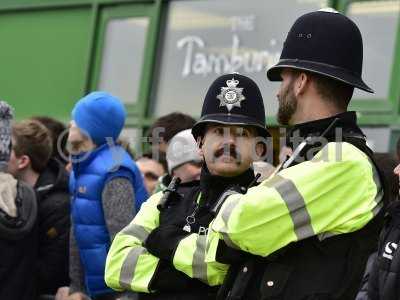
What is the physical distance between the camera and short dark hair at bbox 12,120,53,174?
5703mm

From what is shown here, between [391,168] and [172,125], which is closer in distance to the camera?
[391,168]

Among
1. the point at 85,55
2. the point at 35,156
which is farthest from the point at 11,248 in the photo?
the point at 85,55

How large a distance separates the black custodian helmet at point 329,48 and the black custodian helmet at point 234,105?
0.43 m

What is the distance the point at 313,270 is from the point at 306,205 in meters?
0.21

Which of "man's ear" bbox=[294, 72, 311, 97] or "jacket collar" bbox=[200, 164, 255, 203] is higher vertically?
"man's ear" bbox=[294, 72, 311, 97]

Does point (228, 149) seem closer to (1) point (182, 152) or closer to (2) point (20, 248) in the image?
(1) point (182, 152)

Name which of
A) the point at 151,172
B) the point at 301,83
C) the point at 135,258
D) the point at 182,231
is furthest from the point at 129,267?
the point at 151,172

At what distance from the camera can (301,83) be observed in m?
3.43

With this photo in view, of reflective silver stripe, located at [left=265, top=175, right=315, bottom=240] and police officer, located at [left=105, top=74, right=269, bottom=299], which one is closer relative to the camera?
reflective silver stripe, located at [left=265, top=175, right=315, bottom=240]

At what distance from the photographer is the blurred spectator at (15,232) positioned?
4910 mm

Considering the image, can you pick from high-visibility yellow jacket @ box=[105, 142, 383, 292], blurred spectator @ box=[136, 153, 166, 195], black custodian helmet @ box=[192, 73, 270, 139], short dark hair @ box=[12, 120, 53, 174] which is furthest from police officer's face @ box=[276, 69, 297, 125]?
blurred spectator @ box=[136, 153, 166, 195]

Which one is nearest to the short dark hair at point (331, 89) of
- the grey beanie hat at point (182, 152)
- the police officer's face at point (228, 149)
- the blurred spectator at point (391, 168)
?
the police officer's face at point (228, 149)

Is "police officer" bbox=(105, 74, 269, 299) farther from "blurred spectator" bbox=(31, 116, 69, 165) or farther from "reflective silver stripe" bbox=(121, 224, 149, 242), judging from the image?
"blurred spectator" bbox=(31, 116, 69, 165)

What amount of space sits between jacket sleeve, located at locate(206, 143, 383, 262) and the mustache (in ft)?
1.89
